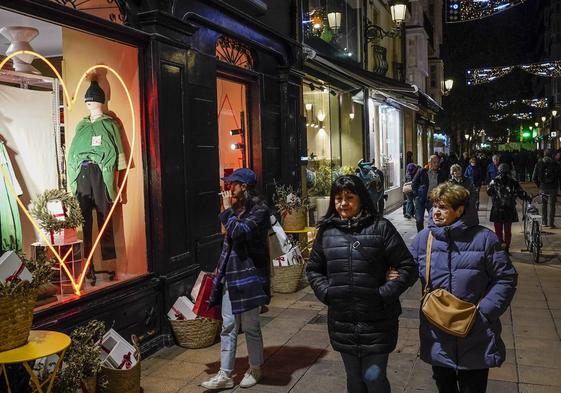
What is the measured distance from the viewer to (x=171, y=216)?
21.5ft

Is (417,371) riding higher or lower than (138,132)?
Answer: lower

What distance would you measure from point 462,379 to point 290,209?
238 inches

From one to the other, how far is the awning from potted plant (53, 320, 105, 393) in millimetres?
7787

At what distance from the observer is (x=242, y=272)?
195 inches

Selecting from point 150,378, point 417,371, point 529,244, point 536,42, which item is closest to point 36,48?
point 150,378

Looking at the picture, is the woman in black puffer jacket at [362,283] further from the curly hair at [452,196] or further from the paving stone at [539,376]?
the paving stone at [539,376]

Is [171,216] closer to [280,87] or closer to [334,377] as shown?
[334,377]

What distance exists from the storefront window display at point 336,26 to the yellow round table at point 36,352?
9929 millimetres

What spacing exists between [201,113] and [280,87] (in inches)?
119

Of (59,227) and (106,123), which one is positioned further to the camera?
(106,123)

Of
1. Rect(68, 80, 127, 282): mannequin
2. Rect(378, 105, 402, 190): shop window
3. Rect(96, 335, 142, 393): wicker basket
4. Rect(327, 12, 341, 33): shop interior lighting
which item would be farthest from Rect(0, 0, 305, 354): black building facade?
Rect(378, 105, 402, 190): shop window

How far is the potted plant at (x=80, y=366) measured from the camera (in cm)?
396

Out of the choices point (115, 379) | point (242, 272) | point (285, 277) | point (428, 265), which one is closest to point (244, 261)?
point (242, 272)

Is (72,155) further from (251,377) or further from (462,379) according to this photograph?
(462,379)
